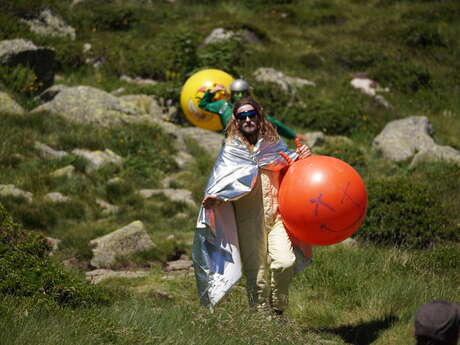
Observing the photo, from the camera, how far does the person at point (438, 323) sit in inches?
124

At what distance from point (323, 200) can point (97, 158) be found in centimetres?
679

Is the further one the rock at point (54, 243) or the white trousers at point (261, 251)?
the rock at point (54, 243)

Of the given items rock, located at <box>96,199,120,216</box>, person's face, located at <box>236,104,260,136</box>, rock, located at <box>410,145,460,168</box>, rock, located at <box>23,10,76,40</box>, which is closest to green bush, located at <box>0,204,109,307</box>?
person's face, located at <box>236,104,260,136</box>

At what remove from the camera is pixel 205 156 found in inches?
496

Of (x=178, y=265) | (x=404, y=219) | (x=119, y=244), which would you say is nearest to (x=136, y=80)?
(x=119, y=244)

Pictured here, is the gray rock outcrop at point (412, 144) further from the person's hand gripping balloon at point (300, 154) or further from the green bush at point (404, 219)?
the person's hand gripping balloon at point (300, 154)

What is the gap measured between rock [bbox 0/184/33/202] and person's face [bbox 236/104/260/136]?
15.5ft

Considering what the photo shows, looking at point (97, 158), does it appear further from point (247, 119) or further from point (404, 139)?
point (404, 139)

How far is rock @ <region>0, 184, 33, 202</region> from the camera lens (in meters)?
9.40

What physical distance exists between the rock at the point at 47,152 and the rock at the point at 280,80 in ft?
24.4

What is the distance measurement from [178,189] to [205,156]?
1.77 m

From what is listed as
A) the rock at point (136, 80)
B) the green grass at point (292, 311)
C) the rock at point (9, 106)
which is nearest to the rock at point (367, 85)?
the rock at point (136, 80)

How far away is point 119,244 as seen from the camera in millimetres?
8227

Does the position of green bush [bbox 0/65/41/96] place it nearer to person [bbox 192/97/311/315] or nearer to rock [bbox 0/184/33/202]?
rock [bbox 0/184/33/202]
